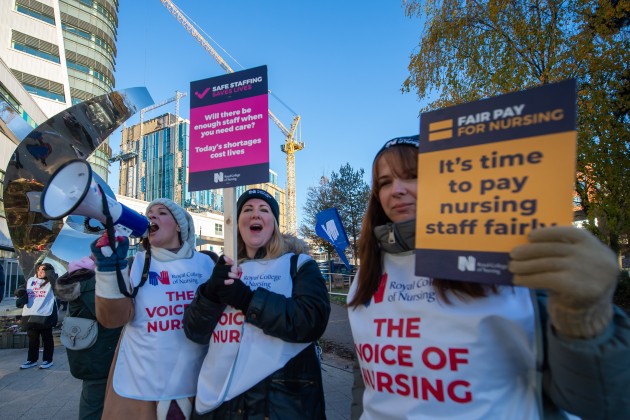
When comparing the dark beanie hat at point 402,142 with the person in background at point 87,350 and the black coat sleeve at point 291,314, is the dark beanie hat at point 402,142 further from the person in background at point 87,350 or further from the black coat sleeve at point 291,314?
the person in background at point 87,350

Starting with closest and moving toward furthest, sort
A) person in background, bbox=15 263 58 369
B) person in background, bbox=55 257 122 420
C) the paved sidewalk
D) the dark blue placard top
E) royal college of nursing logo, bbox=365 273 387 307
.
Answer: the dark blue placard top → royal college of nursing logo, bbox=365 273 387 307 → person in background, bbox=55 257 122 420 → the paved sidewalk → person in background, bbox=15 263 58 369

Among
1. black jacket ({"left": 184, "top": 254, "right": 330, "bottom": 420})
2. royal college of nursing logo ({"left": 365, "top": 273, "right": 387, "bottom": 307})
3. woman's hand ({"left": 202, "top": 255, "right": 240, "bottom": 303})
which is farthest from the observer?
woman's hand ({"left": 202, "top": 255, "right": 240, "bottom": 303})

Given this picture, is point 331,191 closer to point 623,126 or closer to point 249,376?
point 623,126

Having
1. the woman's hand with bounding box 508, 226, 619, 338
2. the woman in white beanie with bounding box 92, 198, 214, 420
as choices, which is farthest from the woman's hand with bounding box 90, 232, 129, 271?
the woman's hand with bounding box 508, 226, 619, 338

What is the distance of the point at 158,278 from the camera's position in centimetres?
244

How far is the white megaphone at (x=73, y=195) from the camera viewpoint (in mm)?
1917

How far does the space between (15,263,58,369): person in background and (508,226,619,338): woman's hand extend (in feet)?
24.7

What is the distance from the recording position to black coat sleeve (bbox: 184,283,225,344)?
2020mm

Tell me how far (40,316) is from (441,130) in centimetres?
772

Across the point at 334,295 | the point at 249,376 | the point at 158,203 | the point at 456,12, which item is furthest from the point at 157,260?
the point at 334,295

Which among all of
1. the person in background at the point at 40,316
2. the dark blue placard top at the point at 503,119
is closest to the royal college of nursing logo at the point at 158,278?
the dark blue placard top at the point at 503,119

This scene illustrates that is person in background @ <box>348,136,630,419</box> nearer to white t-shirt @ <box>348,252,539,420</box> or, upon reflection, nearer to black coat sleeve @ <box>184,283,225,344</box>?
white t-shirt @ <box>348,252,539,420</box>

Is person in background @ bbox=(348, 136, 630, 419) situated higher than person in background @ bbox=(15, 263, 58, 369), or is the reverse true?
person in background @ bbox=(348, 136, 630, 419)

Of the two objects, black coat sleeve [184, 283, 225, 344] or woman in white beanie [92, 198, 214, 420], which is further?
woman in white beanie [92, 198, 214, 420]
